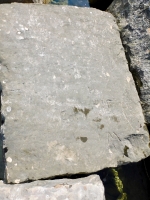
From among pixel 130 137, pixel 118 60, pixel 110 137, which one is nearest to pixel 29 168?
pixel 110 137

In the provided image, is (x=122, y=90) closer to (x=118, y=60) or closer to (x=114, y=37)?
(x=118, y=60)

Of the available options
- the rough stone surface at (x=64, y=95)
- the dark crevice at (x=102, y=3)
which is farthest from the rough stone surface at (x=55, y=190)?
the dark crevice at (x=102, y=3)

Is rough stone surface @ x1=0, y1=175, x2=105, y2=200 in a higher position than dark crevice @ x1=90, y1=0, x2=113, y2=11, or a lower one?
lower

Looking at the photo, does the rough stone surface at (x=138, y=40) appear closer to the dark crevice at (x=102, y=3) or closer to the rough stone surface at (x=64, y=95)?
the rough stone surface at (x=64, y=95)

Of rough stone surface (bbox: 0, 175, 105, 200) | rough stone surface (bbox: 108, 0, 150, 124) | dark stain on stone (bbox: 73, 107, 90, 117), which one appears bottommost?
rough stone surface (bbox: 0, 175, 105, 200)

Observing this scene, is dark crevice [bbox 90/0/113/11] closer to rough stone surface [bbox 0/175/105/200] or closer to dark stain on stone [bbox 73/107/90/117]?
dark stain on stone [bbox 73/107/90/117]

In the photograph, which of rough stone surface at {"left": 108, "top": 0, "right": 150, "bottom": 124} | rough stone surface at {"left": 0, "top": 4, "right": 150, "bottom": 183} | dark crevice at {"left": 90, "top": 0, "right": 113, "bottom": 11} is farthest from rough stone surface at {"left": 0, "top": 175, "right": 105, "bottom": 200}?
dark crevice at {"left": 90, "top": 0, "right": 113, "bottom": 11}
